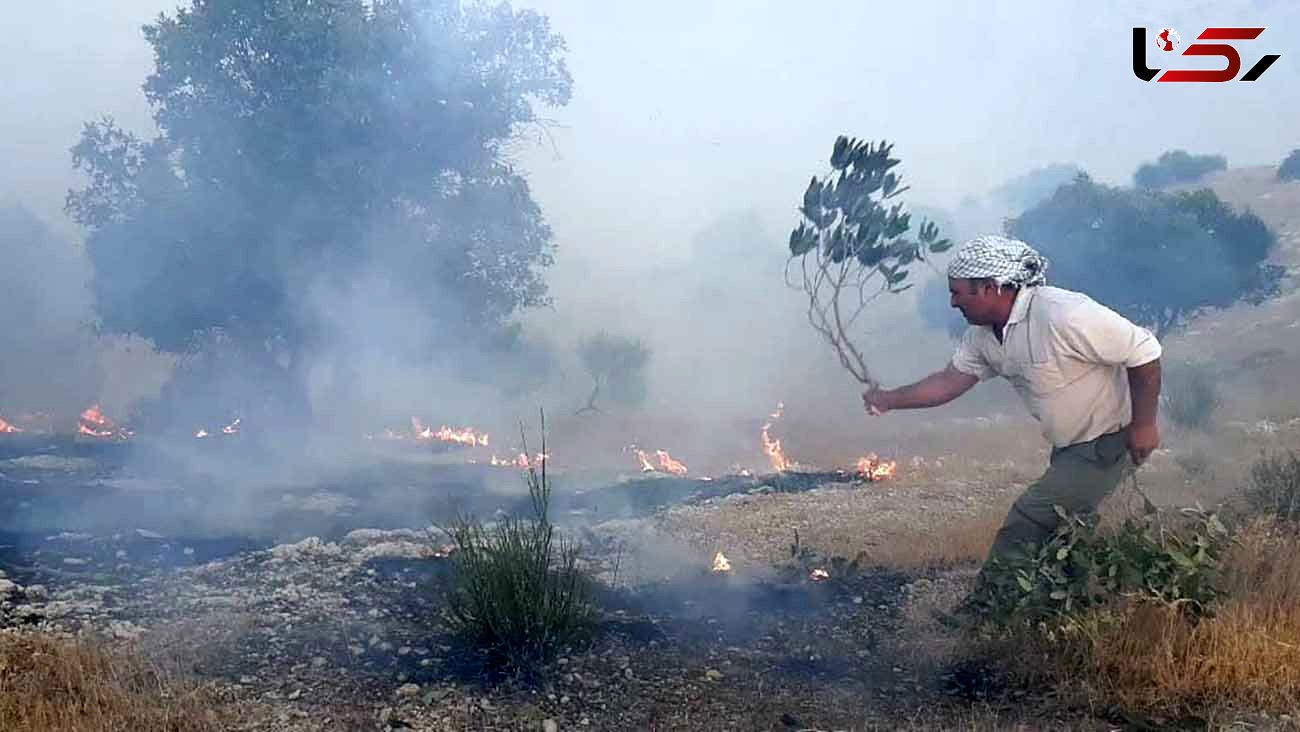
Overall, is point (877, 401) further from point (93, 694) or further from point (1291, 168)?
point (1291, 168)

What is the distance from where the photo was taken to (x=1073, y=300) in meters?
3.89

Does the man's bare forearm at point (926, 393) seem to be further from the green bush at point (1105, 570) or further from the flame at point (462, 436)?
the flame at point (462, 436)

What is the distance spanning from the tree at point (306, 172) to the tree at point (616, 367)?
25.2ft

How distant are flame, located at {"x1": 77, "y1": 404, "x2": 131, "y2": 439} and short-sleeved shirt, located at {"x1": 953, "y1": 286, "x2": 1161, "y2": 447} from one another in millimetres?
14871

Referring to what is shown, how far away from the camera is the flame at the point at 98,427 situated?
1554 cm

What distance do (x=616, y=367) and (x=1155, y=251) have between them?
12.6 m

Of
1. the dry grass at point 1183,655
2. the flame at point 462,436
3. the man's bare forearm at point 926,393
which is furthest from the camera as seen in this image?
the flame at point 462,436

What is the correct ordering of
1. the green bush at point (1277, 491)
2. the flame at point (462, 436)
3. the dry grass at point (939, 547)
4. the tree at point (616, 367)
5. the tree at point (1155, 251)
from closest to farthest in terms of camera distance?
1. the green bush at point (1277, 491)
2. the dry grass at point (939, 547)
3. the flame at point (462, 436)
4. the tree at point (616, 367)
5. the tree at point (1155, 251)

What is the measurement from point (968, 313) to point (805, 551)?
249 cm

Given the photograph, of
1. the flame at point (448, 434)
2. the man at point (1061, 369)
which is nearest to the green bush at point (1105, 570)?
the man at point (1061, 369)

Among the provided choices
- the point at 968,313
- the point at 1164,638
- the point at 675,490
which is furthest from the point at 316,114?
the point at 1164,638

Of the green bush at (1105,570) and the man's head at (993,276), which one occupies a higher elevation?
the man's head at (993,276)

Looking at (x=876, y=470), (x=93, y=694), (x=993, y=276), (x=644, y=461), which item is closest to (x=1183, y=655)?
(x=993, y=276)

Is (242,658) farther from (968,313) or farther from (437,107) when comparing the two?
(437,107)
